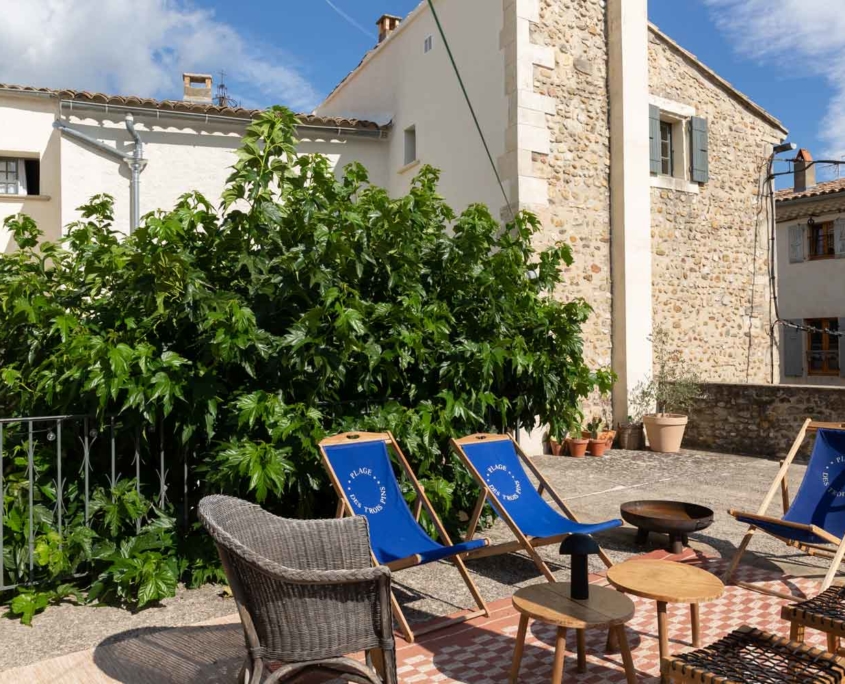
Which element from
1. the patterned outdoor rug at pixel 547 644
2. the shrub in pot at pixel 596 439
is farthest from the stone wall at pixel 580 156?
the patterned outdoor rug at pixel 547 644

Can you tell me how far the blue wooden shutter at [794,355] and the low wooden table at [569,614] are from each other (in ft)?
54.3

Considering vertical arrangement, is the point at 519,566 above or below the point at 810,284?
below

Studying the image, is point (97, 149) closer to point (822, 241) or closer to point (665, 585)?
point (665, 585)

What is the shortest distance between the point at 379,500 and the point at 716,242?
32.1ft

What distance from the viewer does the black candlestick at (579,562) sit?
255cm

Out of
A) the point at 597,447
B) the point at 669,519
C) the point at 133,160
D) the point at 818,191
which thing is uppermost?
the point at 818,191

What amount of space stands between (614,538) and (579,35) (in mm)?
7847

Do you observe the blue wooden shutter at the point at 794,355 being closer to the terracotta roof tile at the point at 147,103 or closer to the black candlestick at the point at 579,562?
the terracotta roof tile at the point at 147,103

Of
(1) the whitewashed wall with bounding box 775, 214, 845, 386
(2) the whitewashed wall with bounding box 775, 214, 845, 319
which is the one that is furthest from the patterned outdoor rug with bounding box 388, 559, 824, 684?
(2) the whitewashed wall with bounding box 775, 214, 845, 319

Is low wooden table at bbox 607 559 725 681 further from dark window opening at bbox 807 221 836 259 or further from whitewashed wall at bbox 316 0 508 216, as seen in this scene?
dark window opening at bbox 807 221 836 259

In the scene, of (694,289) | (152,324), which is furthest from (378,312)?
(694,289)

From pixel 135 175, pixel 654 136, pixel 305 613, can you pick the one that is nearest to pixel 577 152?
pixel 654 136

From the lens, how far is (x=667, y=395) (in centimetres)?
1006

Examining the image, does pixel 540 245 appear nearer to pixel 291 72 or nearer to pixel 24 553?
pixel 291 72
